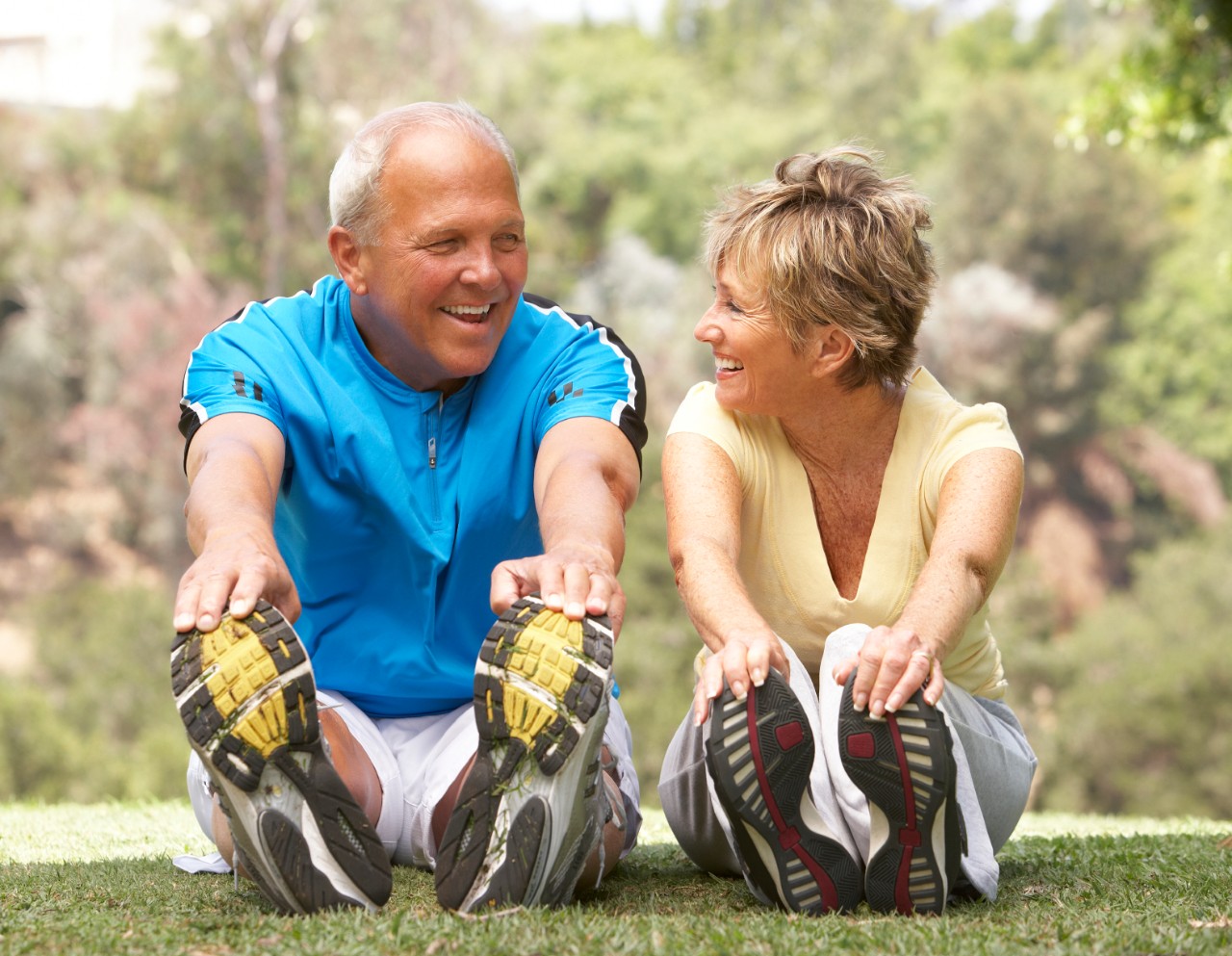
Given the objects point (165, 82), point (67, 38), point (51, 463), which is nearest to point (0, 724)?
point (51, 463)

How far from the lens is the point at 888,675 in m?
2.04

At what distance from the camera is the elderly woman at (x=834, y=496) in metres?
2.25

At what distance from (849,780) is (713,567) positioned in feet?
1.42

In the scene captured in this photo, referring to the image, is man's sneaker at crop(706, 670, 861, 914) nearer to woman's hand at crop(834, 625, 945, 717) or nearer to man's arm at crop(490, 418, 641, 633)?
woman's hand at crop(834, 625, 945, 717)

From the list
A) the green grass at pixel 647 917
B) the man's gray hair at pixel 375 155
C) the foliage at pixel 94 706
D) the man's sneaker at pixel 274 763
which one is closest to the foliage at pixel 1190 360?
the foliage at pixel 94 706

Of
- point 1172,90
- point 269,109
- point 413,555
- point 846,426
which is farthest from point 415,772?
point 269,109

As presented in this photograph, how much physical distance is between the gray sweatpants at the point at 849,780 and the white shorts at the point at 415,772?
12 cm

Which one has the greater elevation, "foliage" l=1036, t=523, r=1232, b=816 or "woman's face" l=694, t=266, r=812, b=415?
"woman's face" l=694, t=266, r=812, b=415

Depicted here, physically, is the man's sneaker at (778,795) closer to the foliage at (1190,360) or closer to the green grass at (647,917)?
the green grass at (647,917)

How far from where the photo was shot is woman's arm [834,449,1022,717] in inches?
80.4

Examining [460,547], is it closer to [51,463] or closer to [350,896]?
[350,896]

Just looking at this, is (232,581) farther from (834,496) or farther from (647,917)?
(834,496)

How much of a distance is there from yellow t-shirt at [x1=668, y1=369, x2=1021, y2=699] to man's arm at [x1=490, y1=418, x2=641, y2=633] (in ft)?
0.60

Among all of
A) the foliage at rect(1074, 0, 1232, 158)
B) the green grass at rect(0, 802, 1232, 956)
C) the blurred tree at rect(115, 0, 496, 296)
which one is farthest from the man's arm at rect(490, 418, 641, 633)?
the blurred tree at rect(115, 0, 496, 296)
